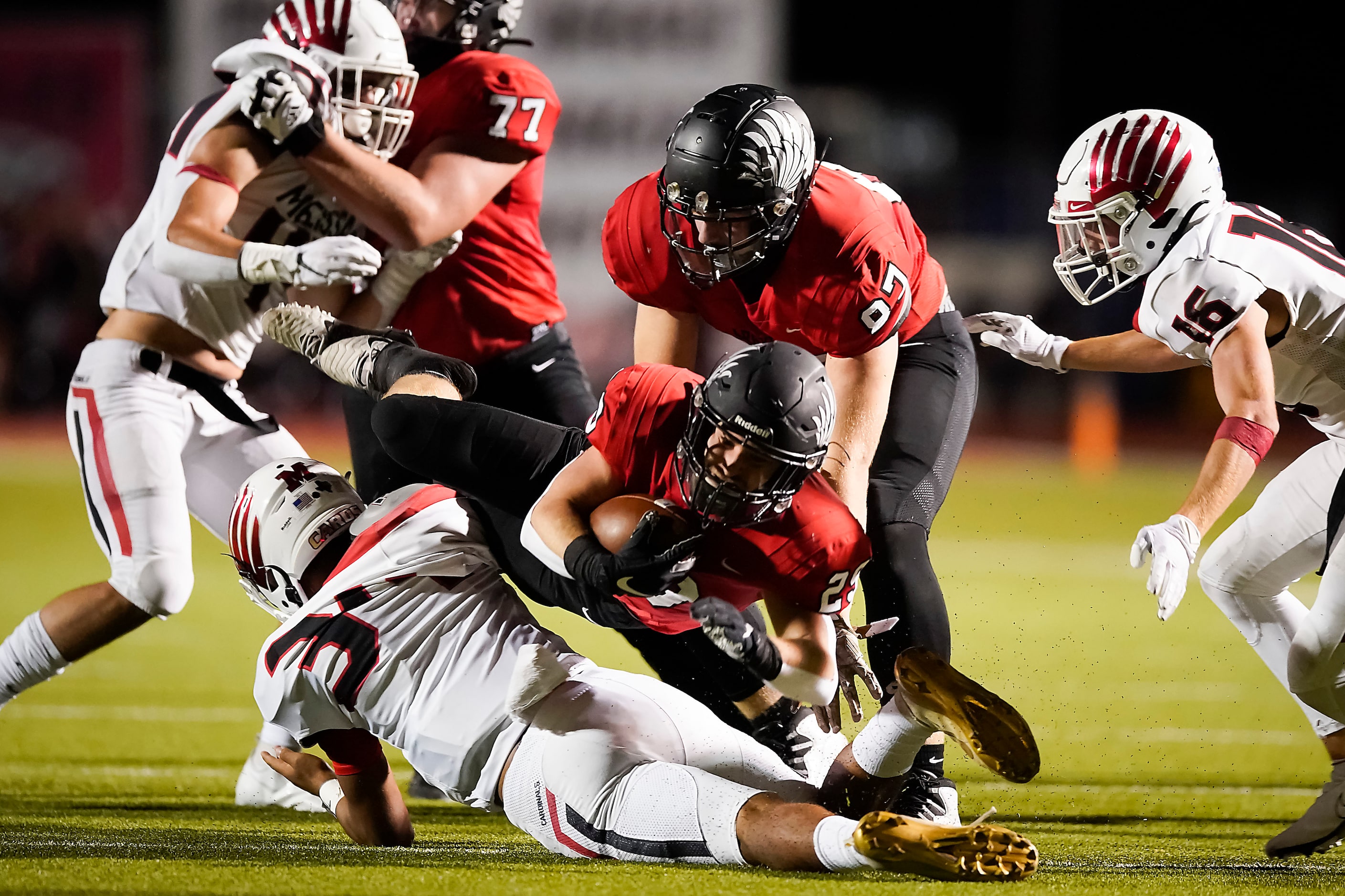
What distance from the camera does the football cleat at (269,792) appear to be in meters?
3.85

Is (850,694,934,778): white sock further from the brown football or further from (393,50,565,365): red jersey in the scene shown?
(393,50,565,365): red jersey

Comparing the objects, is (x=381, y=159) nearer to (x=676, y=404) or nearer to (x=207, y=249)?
(x=207, y=249)

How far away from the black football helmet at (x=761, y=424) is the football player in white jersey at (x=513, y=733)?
16.2 inches

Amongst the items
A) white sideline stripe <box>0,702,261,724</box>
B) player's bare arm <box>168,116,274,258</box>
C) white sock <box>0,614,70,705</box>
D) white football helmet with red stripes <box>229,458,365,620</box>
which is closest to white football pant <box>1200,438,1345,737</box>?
white football helmet with red stripes <box>229,458,365,620</box>

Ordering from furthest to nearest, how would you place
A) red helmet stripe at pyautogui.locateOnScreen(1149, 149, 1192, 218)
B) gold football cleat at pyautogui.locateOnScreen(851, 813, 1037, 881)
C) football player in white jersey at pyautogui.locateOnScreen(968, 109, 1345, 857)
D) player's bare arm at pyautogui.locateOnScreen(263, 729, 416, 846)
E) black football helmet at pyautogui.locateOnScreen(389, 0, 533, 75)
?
black football helmet at pyautogui.locateOnScreen(389, 0, 533, 75), red helmet stripe at pyautogui.locateOnScreen(1149, 149, 1192, 218), football player in white jersey at pyautogui.locateOnScreen(968, 109, 1345, 857), player's bare arm at pyautogui.locateOnScreen(263, 729, 416, 846), gold football cleat at pyautogui.locateOnScreen(851, 813, 1037, 881)

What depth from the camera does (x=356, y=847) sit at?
3193mm

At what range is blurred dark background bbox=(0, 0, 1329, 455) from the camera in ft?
51.5

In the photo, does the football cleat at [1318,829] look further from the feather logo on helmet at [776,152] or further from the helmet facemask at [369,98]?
the helmet facemask at [369,98]

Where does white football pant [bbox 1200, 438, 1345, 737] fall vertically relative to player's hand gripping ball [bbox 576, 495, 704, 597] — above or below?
below

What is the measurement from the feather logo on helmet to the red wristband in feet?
3.41

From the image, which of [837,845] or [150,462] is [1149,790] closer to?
[837,845]

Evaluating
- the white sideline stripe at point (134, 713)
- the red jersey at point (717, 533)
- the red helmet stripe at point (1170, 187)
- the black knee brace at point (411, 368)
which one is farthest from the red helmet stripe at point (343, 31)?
the white sideline stripe at point (134, 713)

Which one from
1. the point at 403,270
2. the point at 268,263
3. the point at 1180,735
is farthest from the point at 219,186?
the point at 1180,735

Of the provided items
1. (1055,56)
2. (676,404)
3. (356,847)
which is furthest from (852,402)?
(1055,56)
